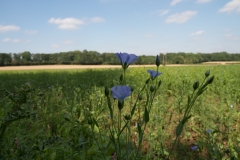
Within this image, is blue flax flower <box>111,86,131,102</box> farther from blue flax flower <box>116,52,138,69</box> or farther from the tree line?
the tree line

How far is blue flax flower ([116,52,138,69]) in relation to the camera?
3.04ft

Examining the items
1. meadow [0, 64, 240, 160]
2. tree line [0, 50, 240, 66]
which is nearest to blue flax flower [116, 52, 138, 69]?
meadow [0, 64, 240, 160]

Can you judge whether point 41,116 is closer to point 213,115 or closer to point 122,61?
point 122,61

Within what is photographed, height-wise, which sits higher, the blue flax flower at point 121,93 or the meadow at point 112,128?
the blue flax flower at point 121,93

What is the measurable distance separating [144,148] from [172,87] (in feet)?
12.8

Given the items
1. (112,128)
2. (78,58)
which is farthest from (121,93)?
(78,58)

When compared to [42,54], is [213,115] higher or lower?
lower

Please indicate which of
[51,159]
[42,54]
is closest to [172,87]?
[51,159]

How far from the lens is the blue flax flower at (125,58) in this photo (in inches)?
36.5

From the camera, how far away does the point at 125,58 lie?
966 millimetres

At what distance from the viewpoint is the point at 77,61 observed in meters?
42.4

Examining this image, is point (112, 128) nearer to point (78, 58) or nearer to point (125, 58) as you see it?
point (125, 58)

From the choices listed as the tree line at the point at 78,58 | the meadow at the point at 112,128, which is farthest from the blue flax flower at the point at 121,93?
the tree line at the point at 78,58

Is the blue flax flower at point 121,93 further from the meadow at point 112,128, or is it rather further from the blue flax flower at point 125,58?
the blue flax flower at point 125,58
